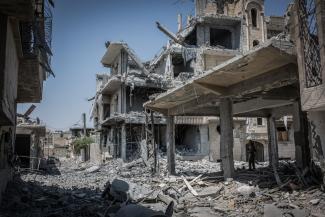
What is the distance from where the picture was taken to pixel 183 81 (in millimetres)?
29312

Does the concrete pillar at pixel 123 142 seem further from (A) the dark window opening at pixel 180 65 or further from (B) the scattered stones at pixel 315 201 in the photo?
(B) the scattered stones at pixel 315 201

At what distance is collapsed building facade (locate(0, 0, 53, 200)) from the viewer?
7637 mm

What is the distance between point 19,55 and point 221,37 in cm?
3168

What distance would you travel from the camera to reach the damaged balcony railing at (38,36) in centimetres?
1015

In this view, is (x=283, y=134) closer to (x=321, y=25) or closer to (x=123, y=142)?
(x=123, y=142)

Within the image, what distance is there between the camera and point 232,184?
40.7 ft

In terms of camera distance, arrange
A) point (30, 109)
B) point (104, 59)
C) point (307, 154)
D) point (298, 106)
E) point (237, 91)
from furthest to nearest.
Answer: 1. point (104, 59)
2. point (30, 109)
3. point (298, 106)
4. point (307, 154)
5. point (237, 91)

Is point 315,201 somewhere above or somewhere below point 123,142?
below

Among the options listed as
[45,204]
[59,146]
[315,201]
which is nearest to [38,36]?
[45,204]

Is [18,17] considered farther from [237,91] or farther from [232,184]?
[232,184]

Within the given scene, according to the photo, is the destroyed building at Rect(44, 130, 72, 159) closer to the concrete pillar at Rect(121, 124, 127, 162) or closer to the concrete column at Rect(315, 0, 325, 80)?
the concrete pillar at Rect(121, 124, 127, 162)

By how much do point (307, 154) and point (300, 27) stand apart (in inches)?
256

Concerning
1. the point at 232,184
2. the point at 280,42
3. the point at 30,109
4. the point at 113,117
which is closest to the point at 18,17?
the point at 280,42

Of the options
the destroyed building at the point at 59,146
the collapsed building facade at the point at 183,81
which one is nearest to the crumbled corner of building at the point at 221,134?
the collapsed building facade at the point at 183,81
